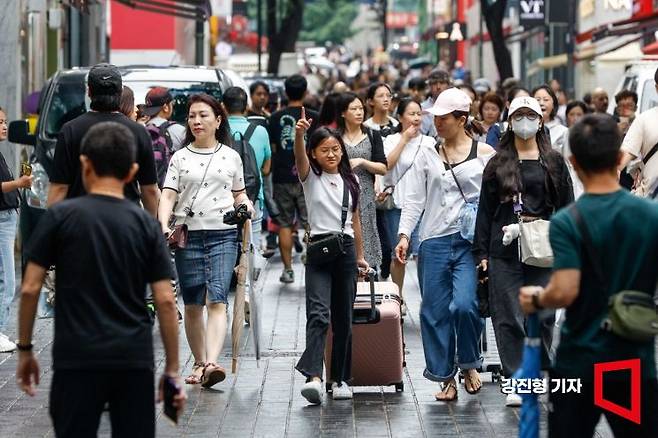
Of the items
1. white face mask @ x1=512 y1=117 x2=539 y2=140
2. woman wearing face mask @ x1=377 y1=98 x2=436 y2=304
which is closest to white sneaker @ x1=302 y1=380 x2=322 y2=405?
white face mask @ x1=512 y1=117 x2=539 y2=140

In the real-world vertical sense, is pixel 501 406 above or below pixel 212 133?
below

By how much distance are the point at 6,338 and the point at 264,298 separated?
12.4 ft

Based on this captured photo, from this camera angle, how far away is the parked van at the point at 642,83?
727 inches

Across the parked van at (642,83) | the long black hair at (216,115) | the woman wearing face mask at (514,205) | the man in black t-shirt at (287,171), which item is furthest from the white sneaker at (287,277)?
the woman wearing face mask at (514,205)

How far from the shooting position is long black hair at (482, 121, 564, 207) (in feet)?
31.1

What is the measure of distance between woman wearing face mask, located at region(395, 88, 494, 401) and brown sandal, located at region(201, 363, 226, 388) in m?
1.27

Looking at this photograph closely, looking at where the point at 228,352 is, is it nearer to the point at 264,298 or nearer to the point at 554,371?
the point at 264,298

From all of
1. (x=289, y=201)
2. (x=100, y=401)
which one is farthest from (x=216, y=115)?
(x=289, y=201)

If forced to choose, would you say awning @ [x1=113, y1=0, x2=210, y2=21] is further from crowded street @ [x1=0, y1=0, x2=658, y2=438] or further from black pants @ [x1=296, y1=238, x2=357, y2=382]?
black pants @ [x1=296, y1=238, x2=357, y2=382]

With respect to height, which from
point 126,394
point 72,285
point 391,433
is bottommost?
point 391,433

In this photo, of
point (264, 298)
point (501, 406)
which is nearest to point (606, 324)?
point (501, 406)

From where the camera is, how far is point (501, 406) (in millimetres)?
10086

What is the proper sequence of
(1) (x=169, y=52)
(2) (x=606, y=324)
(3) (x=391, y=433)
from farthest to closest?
(1) (x=169, y=52) < (3) (x=391, y=433) < (2) (x=606, y=324)

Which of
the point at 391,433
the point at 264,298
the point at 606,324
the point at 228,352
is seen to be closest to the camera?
the point at 606,324
